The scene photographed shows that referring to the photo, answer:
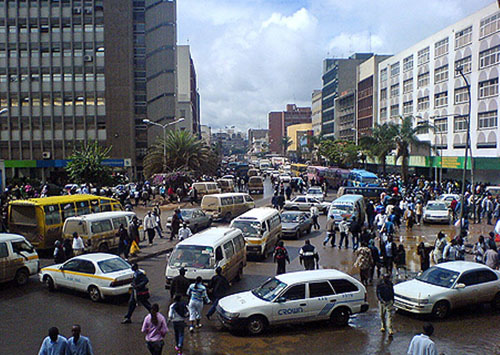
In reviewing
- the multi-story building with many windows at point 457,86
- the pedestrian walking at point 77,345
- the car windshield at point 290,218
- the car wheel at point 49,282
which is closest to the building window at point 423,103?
the multi-story building with many windows at point 457,86

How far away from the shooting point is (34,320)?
39.1ft

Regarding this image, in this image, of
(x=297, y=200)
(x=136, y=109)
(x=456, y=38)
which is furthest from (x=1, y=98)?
(x=456, y=38)

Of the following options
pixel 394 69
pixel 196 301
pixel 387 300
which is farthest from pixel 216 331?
pixel 394 69

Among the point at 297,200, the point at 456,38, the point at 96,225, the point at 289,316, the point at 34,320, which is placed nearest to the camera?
the point at 289,316

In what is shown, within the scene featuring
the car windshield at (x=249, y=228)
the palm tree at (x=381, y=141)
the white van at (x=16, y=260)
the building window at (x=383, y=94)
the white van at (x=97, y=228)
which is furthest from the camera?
the building window at (x=383, y=94)

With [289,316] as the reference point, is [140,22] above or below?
above

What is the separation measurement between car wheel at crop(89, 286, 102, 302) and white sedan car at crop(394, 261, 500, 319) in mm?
8188

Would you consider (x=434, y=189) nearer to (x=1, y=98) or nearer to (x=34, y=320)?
(x=34, y=320)

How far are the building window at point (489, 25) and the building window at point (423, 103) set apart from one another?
44.7 ft

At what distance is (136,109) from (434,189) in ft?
144

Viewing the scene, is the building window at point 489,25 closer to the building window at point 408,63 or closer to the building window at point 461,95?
the building window at point 461,95

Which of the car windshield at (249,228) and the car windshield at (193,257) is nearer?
the car windshield at (193,257)

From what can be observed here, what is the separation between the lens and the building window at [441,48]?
172 ft

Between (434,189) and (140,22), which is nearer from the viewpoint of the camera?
(434,189)
